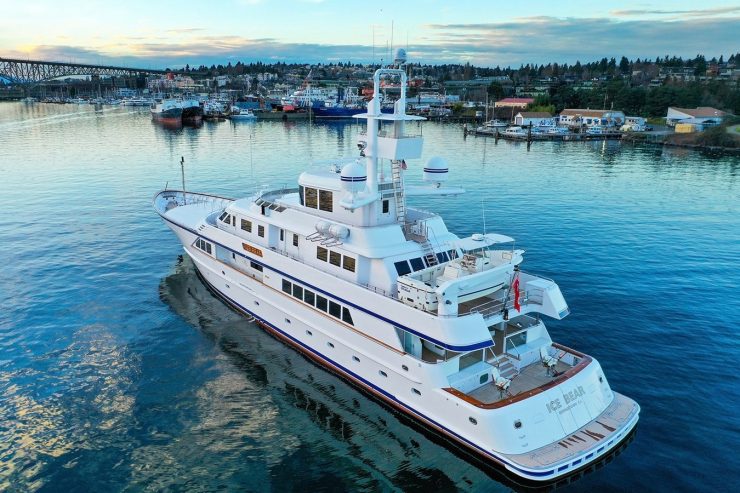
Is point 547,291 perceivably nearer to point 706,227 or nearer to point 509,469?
point 509,469

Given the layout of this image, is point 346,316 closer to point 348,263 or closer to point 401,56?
point 348,263

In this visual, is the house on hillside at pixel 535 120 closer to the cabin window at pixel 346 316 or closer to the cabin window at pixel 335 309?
the cabin window at pixel 335 309

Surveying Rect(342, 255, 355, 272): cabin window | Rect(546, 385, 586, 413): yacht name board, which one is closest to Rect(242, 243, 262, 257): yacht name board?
Rect(342, 255, 355, 272): cabin window

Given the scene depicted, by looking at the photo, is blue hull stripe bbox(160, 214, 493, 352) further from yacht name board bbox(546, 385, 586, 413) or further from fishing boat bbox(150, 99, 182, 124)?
fishing boat bbox(150, 99, 182, 124)

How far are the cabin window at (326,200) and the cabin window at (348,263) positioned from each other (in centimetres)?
227

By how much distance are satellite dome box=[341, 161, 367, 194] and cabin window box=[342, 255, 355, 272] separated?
238cm

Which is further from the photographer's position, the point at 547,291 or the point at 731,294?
the point at 731,294

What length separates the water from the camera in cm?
1341

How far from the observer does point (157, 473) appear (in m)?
13.1

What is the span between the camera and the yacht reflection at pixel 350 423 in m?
13.3

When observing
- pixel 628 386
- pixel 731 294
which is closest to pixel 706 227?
pixel 731 294

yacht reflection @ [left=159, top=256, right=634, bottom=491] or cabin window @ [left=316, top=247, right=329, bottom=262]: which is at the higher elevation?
cabin window @ [left=316, top=247, right=329, bottom=262]

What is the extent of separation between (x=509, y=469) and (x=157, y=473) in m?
9.50

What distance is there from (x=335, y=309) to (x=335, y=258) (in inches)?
73.8
